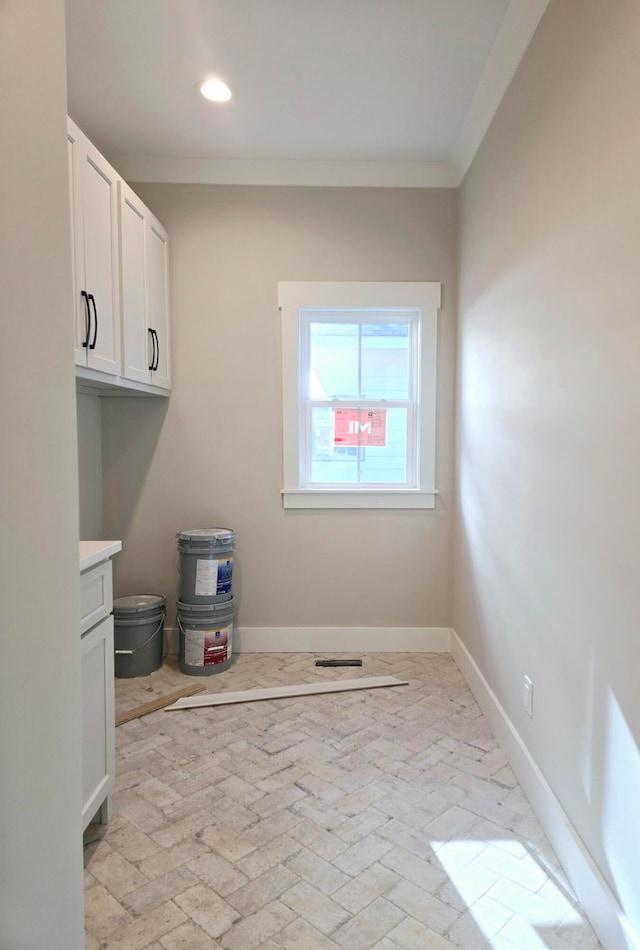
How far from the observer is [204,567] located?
128 inches

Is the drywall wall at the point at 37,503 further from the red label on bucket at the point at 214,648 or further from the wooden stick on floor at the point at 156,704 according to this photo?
the red label on bucket at the point at 214,648

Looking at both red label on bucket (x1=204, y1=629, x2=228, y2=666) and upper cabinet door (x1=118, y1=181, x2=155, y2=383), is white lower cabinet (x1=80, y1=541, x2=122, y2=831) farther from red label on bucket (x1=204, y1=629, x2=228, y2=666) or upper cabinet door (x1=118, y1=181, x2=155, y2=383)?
red label on bucket (x1=204, y1=629, x2=228, y2=666)

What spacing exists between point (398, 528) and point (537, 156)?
2114 mm

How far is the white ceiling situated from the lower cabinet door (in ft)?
7.45

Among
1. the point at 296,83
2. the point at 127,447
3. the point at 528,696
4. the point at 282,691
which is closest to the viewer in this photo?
the point at 528,696

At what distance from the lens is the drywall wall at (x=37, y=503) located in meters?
0.80

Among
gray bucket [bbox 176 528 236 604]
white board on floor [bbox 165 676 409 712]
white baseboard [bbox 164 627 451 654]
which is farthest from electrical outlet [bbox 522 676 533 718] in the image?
gray bucket [bbox 176 528 236 604]

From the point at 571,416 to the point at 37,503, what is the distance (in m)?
1.47

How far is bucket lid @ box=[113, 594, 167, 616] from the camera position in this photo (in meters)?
3.18

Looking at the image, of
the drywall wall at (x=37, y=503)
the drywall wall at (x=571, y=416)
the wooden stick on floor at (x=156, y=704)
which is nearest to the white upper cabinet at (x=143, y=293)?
the wooden stick on floor at (x=156, y=704)

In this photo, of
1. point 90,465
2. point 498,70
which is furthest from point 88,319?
point 498,70

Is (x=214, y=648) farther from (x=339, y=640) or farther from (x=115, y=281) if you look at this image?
(x=115, y=281)

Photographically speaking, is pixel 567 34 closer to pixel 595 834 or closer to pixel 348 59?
pixel 348 59

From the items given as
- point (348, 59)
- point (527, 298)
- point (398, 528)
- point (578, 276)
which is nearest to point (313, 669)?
point (398, 528)
